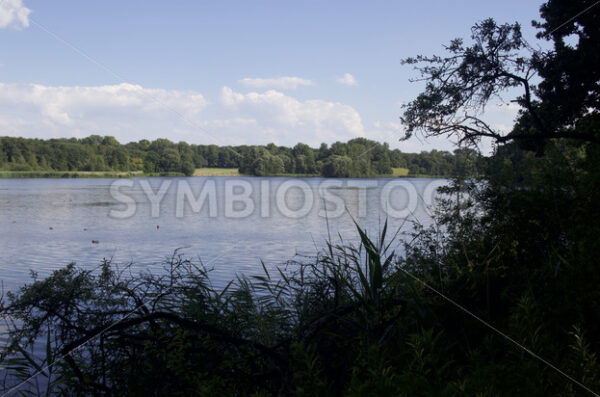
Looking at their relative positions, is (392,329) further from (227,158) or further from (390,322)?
(227,158)

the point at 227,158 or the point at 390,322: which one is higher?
the point at 227,158

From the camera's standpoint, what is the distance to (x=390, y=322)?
377 cm

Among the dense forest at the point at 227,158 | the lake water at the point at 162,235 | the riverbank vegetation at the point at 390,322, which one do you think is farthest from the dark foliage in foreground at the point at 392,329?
the lake water at the point at 162,235

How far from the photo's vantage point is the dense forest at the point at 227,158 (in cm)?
2183

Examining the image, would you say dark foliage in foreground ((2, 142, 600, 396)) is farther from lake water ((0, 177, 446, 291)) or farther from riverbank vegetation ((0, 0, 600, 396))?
lake water ((0, 177, 446, 291))

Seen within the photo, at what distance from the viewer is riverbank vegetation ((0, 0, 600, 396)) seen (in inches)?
99.1

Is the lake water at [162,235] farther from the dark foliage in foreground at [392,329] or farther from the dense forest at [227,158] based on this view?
the dark foliage in foreground at [392,329]

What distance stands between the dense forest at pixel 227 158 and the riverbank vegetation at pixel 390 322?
7.15 ft

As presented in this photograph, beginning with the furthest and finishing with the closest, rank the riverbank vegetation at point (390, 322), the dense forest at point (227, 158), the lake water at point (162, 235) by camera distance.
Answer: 1. the dense forest at point (227, 158)
2. the lake water at point (162, 235)
3. the riverbank vegetation at point (390, 322)

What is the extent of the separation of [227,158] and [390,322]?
1352 inches

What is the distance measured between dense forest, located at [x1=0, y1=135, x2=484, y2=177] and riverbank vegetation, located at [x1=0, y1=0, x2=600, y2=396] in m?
2.18

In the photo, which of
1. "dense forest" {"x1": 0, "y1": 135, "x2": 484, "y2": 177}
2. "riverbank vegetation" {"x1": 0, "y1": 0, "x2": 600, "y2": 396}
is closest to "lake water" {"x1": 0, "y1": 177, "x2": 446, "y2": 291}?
"dense forest" {"x1": 0, "y1": 135, "x2": 484, "y2": 177}

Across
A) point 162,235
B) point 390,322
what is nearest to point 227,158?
point 162,235

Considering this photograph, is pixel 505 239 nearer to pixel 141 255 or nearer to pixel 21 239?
pixel 141 255
